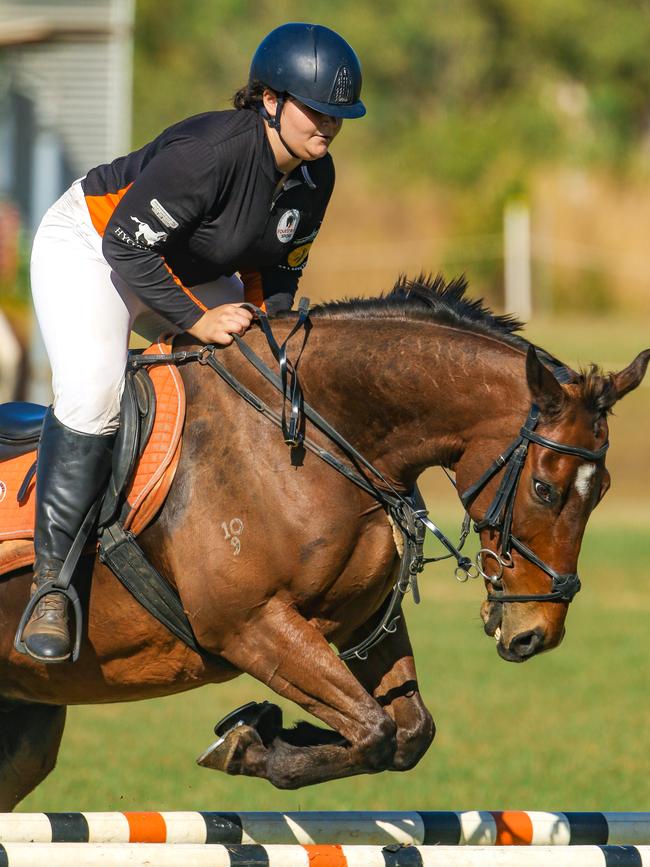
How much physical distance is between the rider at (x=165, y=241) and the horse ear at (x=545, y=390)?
1.03m

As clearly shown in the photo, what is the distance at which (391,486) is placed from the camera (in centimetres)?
474

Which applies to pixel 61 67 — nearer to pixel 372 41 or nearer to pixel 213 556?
pixel 372 41

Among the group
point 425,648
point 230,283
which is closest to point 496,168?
point 425,648

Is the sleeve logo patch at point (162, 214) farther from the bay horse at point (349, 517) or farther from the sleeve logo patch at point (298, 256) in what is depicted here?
the sleeve logo patch at point (298, 256)

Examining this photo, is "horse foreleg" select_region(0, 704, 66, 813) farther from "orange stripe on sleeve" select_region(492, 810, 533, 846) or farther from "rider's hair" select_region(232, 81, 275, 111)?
"rider's hair" select_region(232, 81, 275, 111)

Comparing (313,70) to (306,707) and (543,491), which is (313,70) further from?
(306,707)

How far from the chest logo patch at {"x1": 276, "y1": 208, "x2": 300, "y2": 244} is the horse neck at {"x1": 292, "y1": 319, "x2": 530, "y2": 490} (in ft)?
1.16

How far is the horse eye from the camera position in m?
4.39

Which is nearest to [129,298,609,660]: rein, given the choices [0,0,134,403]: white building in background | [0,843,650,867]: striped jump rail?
[0,843,650,867]: striped jump rail

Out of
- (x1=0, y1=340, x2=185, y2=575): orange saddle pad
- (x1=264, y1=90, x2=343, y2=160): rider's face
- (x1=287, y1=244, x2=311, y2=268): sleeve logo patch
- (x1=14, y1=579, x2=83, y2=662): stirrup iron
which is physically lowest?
(x1=14, y1=579, x2=83, y2=662): stirrup iron

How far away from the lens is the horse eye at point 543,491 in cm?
439

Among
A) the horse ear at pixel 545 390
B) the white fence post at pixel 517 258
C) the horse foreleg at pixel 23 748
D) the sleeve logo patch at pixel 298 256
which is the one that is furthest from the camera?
the white fence post at pixel 517 258

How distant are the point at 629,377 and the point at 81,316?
179cm

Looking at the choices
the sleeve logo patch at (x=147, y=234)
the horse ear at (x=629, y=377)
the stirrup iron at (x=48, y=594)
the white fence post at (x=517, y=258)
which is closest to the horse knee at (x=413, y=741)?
the stirrup iron at (x=48, y=594)
